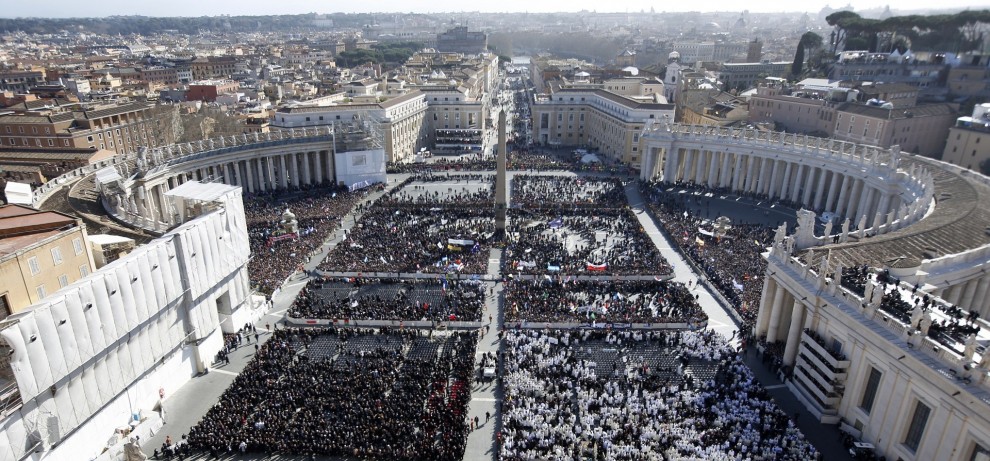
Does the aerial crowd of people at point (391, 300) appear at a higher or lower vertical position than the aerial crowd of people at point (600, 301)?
lower

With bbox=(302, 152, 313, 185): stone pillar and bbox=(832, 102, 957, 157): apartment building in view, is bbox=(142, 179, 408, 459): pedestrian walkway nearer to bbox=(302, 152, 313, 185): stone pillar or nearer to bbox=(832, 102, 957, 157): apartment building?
bbox=(302, 152, 313, 185): stone pillar

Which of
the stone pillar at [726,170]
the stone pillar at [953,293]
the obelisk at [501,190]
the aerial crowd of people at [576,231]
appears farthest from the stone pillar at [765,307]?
the stone pillar at [726,170]

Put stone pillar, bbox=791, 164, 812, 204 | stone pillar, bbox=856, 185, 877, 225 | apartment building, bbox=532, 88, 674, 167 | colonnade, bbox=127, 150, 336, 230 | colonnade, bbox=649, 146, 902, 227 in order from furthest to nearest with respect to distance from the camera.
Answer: apartment building, bbox=532, 88, 674, 167 → stone pillar, bbox=791, 164, 812, 204 → colonnade, bbox=127, 150, 336, 230 → colonnade, bbox=649, 146, 902, 227 → stone pillar, bbox=856, 185, 877, 225

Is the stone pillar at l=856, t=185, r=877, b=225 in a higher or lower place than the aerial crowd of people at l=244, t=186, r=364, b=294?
higher

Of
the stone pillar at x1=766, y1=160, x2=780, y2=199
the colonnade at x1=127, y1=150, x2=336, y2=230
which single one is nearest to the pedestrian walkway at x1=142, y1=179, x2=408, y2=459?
the colonnade at x1=127, y1=150, x2=336, y2=230

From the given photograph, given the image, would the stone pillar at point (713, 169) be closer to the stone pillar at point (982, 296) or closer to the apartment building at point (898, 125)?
the apartment building at point (898, 125)

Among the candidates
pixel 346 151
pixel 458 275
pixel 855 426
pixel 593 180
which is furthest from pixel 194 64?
pixel 855 426

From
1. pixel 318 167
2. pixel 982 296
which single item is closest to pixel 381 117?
pixel 318 167

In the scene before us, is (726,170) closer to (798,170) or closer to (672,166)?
(672,166)
